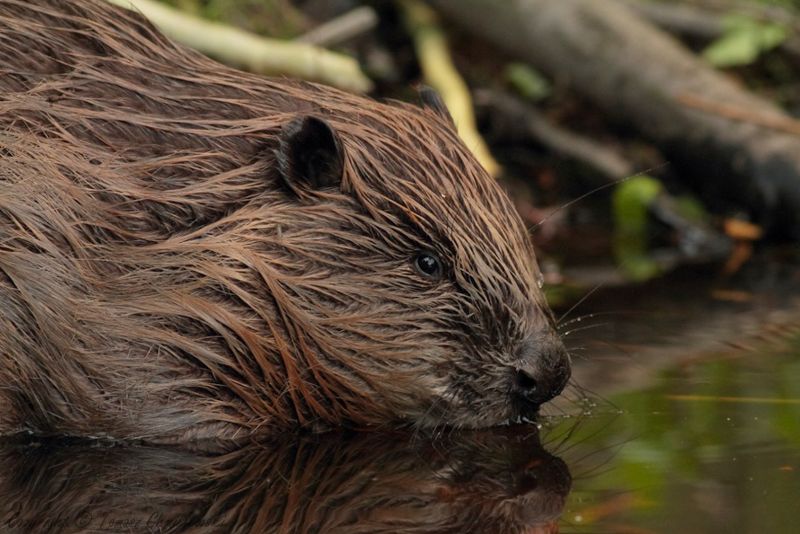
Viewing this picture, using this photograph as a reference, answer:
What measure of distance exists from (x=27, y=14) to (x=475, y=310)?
5.94ft

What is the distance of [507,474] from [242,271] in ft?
3.37

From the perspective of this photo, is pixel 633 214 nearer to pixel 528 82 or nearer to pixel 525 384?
pixel 528 82

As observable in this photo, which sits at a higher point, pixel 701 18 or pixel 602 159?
pixel 701 18

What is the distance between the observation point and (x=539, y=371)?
14.6 feet

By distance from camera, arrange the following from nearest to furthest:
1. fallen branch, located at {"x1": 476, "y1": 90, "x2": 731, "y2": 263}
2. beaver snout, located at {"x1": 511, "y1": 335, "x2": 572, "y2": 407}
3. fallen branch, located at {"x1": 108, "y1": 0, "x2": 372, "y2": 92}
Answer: beaver snout, located at {"x1": 511, "y1": 335, "x2": 572, "y2": 407}, fallen branch, located at {"x1": 108, "y1": 0, "x2": 372, "y2": 92}, fallen branch, located at {"x1": 476, "y1": 90, "x2": 731, "y2": 263}

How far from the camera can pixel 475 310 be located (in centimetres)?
455

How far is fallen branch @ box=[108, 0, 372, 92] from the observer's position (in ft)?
26.9

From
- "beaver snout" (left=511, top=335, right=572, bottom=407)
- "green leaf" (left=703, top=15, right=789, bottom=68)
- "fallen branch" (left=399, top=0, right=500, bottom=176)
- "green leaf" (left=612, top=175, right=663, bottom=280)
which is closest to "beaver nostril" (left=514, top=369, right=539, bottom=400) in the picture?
"beaver snout" (left=511, top=335, right=572, bottom=407)

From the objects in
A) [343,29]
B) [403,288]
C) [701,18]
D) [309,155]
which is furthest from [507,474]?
[701,18]

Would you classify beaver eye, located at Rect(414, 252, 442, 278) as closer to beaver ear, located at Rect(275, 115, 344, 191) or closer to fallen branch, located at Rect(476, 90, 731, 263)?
beaver ear, located at Rect(275, 115, 344, 191)

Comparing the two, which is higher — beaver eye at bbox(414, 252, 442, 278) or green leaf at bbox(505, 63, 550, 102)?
beaver eye at bbox(414, 252, 442, 278)

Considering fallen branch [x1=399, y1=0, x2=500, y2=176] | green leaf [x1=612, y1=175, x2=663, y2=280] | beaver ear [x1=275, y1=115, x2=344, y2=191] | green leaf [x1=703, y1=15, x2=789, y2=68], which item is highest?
beaver ear [x1=275, y1=115, x2=344, y2=191]

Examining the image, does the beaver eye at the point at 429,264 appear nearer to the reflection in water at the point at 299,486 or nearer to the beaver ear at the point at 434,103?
the reflection in water at the point at 299,486

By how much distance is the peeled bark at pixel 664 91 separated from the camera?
839 cm
